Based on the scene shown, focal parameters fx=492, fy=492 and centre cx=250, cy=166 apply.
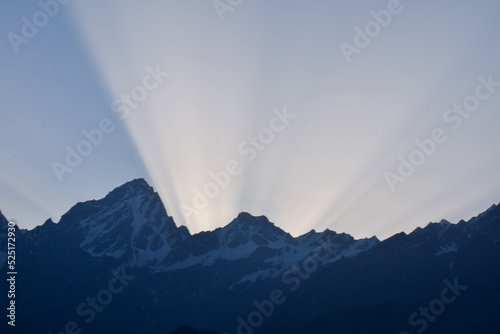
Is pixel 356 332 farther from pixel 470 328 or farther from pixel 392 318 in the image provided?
pixel 470 328

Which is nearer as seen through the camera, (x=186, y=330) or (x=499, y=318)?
(x=186, y=330)

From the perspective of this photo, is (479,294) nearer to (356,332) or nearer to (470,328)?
(470,328)

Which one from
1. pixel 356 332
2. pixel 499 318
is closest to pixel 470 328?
pixel 499 318

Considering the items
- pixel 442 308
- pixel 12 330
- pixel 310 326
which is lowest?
pixel 442 308

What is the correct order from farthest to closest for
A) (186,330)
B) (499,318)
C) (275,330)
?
(275,330), (499,318), (186,330)

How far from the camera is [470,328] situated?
576ft

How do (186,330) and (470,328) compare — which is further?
(470,328)

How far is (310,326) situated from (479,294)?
67.1 meters

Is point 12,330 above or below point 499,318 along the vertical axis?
above

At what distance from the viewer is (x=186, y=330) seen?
111625 millimetres

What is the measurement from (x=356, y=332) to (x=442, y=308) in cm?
3570

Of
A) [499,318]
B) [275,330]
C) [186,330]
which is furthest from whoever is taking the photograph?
[275,330]

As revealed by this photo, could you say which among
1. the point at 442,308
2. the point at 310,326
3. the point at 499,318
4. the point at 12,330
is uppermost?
the point at 12,330

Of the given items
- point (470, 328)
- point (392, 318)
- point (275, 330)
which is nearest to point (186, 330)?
point (275, 330)
